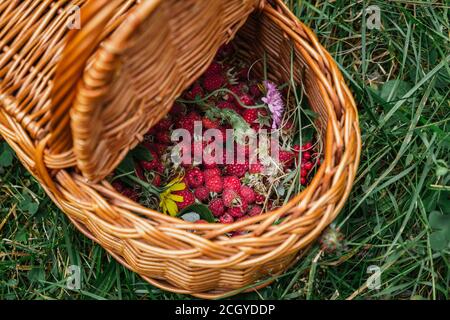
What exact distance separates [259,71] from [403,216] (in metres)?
0.41

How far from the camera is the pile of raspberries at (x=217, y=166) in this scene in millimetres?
1159

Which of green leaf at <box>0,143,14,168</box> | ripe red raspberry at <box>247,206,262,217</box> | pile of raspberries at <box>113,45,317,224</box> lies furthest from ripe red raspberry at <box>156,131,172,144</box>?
green leaf at <box>0,143,14,168</box>

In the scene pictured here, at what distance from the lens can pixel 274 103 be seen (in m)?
1.20

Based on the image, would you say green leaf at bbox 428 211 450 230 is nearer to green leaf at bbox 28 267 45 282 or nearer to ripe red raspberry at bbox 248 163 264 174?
ripe red raspberry at bbox 248 163 264 174

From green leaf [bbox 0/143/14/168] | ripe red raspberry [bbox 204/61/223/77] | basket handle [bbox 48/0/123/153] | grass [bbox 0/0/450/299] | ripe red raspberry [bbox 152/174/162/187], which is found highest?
basket handle [bbox 48/0/123/153]

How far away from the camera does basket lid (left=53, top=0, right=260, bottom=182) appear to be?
0.75m

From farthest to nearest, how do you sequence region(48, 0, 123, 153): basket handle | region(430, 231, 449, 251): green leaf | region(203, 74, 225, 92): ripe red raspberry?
region(203, 74, 225, 92): ripe red raspberry, region(430, 231, 449, 251): green leaf, region(48, 0, 123, 153): basket handle

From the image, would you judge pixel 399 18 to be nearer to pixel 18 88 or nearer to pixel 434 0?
pixel 434 0

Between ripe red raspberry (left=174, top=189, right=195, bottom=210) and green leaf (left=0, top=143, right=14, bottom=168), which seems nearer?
ripe red raspberry (left=174, top=189, right=195, bottom=210)

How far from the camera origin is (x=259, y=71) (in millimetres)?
1274

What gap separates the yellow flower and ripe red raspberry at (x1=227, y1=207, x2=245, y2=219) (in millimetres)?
97

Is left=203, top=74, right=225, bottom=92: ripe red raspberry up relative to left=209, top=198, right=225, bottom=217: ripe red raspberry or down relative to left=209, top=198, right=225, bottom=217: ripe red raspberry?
up

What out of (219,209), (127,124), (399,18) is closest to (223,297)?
(219,209)

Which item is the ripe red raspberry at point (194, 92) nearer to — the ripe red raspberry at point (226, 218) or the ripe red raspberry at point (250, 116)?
the ripe red raspberry at point (250, 116)
